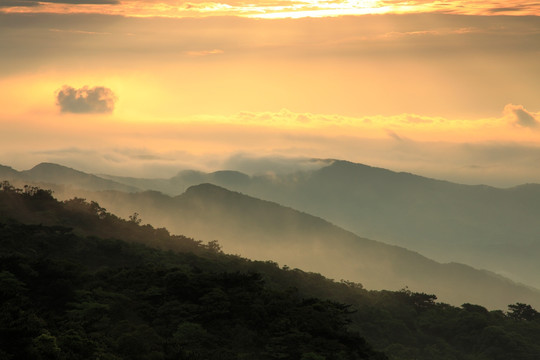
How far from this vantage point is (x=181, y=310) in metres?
78.9

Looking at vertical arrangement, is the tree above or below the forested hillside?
below

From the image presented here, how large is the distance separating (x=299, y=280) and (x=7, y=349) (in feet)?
329

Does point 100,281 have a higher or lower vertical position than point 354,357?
higher

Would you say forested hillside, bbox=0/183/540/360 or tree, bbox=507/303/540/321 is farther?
tree, bbox=507/303/540/321

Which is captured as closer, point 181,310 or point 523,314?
point 181,310

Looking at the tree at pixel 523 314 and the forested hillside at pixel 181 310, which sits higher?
the forested hillside at pixel 181 310

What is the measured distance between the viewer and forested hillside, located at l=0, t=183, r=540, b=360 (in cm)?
6000

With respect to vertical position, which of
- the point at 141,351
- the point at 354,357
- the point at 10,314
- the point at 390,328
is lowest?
the point at 390,328

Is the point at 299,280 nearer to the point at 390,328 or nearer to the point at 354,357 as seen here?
the point at 390,328

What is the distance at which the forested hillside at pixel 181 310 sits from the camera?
60.0 metres

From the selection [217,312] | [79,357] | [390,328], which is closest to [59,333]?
[79,357]

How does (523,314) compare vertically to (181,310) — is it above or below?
below

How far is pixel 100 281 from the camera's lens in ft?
279

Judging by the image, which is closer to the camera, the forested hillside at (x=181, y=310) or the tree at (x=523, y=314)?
the forested hillside at (x=181, y=310)
